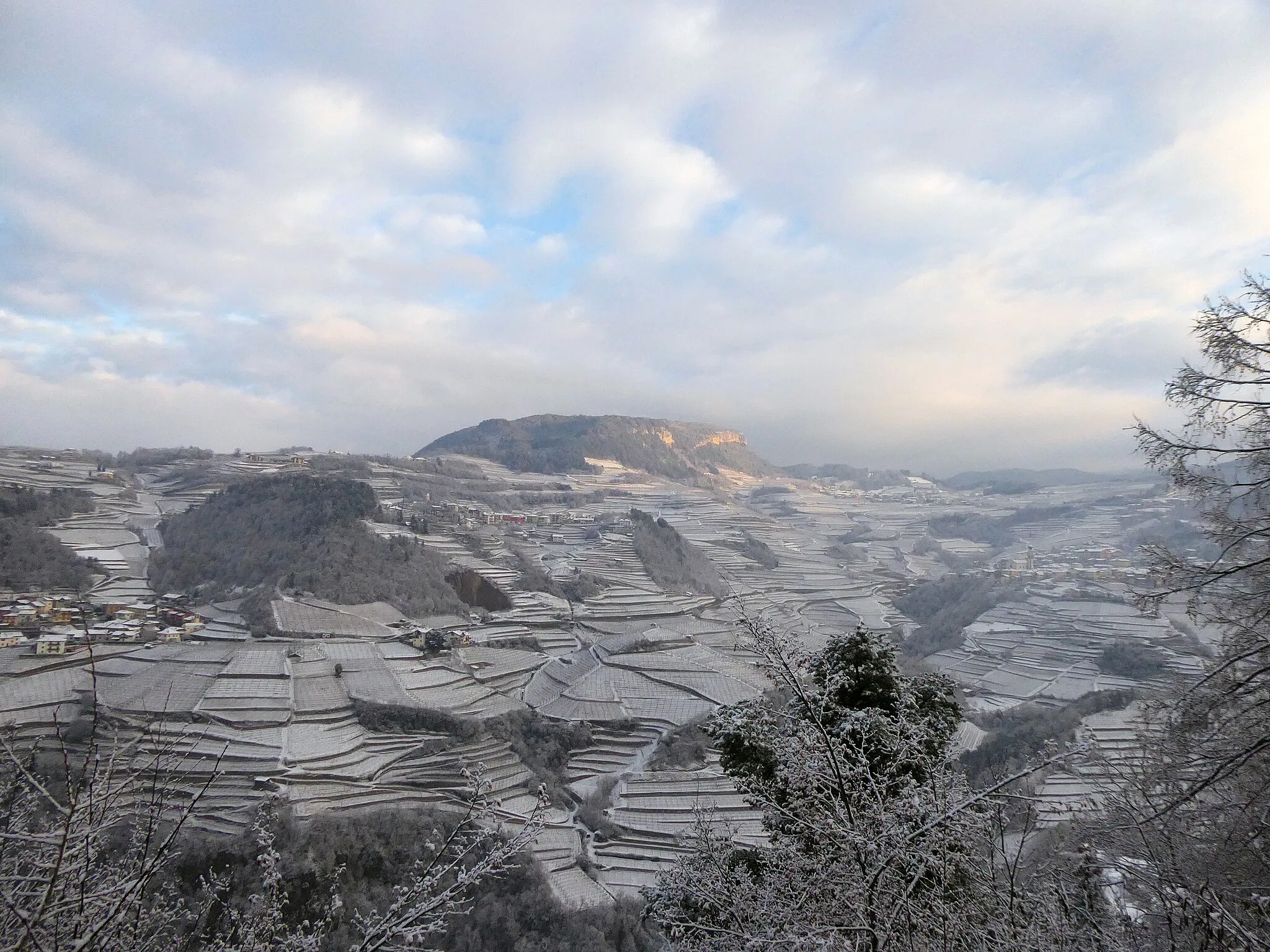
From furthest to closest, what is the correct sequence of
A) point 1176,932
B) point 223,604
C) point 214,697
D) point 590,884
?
1. point 223,604
2. point 214,697
3. point 590,884
4. point 1176,932

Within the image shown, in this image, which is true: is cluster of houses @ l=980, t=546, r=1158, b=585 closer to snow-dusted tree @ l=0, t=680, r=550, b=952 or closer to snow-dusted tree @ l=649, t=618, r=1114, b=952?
snow-dusted tree @ l=649, t=618, r=1114, b=952

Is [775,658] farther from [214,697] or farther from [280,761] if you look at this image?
[214,697]

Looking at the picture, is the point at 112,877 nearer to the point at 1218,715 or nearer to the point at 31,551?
the point at 1218,715

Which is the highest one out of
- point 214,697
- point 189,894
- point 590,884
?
point 214,697

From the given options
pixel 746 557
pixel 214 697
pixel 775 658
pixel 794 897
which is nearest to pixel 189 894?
pixel 214 697

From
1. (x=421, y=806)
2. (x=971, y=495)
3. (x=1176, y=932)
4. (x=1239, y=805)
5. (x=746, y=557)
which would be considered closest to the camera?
(x=1239, y=805)

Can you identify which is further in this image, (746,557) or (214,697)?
(746,557)
